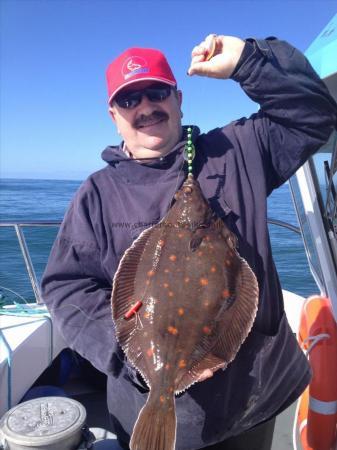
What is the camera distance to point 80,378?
4621 mm

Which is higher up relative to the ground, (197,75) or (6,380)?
(197,75)

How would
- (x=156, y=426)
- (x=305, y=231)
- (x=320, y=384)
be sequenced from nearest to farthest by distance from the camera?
(x=156, y=426)
(x=320, y=384)
(x=305, y=231)

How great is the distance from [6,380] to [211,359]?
2.14 m

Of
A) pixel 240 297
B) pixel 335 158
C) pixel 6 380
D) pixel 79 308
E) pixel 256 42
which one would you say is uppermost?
pixel 256 42

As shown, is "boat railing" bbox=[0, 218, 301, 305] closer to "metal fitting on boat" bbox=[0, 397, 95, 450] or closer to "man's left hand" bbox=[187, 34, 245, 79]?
"metal fitting on boat" bbox=[0, 397, 95, 450]

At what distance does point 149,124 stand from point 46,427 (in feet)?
5.85

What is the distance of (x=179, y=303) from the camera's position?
6.27 ft

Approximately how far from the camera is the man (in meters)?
Result: 2.09

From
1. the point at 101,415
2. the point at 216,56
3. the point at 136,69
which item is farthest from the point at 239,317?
the point at 101,415

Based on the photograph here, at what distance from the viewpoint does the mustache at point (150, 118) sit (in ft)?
7.63

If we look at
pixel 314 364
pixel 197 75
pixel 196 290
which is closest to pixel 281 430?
pixel 314 364

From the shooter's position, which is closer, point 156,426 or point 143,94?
point 156,426

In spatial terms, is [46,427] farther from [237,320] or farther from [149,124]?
[149,124]

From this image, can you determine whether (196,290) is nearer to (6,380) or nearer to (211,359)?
(211,359)
